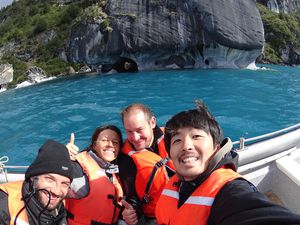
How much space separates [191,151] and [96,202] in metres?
1.23

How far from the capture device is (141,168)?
98.1 inches

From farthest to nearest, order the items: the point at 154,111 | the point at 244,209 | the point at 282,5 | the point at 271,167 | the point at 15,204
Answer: the point at 282,5 → the point at 154,111 → the point at 271,167 → the point at 15,204 → the point at 244,209

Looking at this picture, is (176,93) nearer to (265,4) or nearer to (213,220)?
Result: (213,220)

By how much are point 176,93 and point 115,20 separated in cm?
1636

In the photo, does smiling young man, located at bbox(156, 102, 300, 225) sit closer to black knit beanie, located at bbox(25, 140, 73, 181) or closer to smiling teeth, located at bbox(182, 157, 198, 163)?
smiling teeth, located at bbox(182, 157, 198, 163)

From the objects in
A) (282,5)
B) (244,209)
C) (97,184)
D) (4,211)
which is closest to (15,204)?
(4,211)

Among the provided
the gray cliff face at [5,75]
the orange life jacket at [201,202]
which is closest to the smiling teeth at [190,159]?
the orange life jacket at [201,202]

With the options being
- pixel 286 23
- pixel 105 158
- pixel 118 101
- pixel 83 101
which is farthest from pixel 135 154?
pixel 286 23

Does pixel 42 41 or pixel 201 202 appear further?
pixel 42 41

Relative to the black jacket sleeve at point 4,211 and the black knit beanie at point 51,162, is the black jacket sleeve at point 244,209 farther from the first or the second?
the black jacket sleeve at point 4,211

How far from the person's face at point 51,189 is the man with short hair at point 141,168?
0.66 metres

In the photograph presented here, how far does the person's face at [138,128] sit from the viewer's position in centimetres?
248

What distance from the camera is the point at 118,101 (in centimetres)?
1207

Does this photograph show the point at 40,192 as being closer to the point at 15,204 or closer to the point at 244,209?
the point at 15,204
